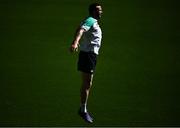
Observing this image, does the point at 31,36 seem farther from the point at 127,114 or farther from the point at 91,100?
the point at 127,114

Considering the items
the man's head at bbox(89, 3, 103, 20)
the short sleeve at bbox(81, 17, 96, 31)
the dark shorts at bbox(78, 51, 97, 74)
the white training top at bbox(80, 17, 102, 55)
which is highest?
the man's head at bbox(89, 3, 103, 20)

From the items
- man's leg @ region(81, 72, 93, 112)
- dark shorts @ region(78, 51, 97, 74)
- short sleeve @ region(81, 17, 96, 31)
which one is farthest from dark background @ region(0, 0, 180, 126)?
short sleeve @ region(81, 17, 96, 31)

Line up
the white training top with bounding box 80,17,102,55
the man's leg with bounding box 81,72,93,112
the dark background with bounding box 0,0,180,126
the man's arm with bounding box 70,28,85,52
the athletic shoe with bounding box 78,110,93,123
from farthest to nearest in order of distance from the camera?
the dark background with bounding box 0,0,180,126
the athletic shoe with bounding box 78,110,93,123
the man's leg with bounding box 81,72,93,112
the white training top with bounding box 80,17,102,55
the man's arm with bounding box 70,28,85,52

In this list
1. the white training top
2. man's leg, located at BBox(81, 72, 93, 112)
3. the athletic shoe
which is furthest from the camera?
the athletic shoe

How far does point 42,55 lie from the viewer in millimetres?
11867

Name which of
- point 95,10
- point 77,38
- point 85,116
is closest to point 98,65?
point 85,116

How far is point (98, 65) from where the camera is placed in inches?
454

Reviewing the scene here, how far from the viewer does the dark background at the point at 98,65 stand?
362 inches

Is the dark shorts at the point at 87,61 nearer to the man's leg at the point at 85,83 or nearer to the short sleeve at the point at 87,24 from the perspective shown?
the man's leg at the point at 85,83

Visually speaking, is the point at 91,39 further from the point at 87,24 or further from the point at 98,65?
the point at 98,65

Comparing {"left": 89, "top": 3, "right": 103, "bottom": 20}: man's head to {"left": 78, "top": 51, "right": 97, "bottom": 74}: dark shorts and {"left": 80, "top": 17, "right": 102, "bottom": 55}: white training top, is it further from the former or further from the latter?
{"left": 78, "top": 51, "right": 97, "bottom": 74}: dark shorts

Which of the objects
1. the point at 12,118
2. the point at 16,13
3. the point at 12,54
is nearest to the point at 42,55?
the point at 12,54

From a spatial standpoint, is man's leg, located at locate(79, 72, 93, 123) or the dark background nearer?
man's leg, located at locate(79, 72, 93, 123)

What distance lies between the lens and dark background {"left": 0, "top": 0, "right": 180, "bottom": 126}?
362 inches
